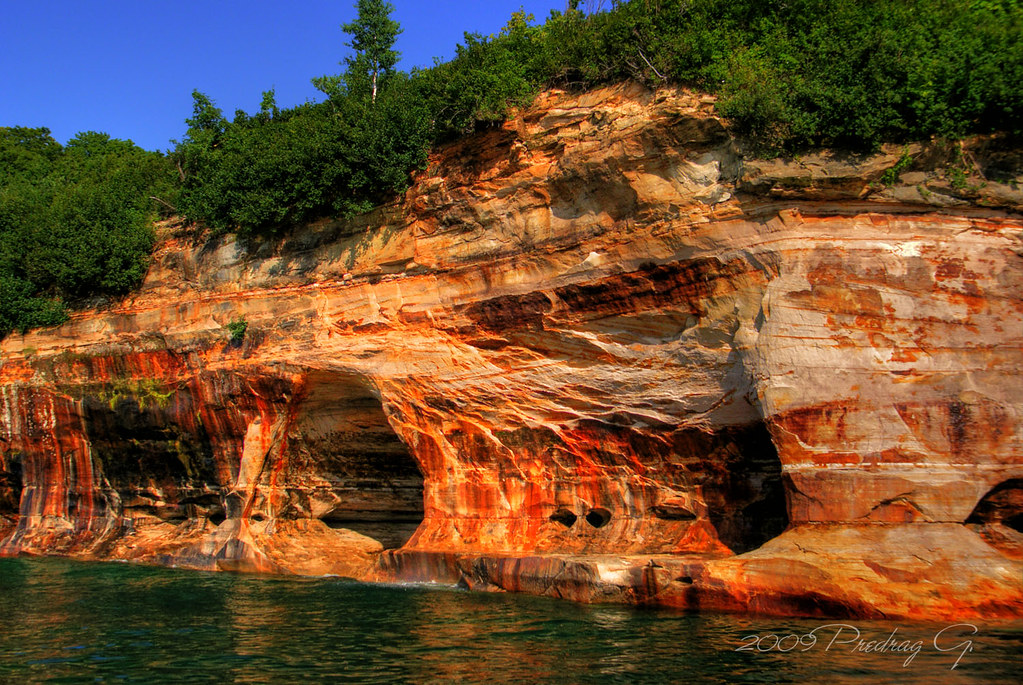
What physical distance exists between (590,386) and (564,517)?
232 cm

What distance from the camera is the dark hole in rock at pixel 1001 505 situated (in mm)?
10594

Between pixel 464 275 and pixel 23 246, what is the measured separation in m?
13.8

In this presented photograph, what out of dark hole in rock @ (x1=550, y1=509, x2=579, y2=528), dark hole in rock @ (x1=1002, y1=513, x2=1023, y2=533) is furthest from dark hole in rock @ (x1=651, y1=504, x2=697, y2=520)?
dark hole in rock @ (x1=1002, y1=513, x2=1023, y2=533)

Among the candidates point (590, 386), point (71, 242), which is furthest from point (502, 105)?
point (71, 242)

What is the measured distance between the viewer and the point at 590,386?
566 inches

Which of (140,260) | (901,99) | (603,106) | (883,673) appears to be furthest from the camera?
(140,260)

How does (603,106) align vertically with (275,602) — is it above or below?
above

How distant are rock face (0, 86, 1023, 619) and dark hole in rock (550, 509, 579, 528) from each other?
0.35ft

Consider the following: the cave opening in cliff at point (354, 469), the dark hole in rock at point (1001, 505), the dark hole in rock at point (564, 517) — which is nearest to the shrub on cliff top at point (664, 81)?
the cave opening in cliff at point (354, 469)

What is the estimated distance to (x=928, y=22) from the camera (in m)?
14.1

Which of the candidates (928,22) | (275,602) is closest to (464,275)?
(275,602)

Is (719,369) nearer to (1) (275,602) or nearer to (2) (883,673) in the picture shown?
(2) (883,673)

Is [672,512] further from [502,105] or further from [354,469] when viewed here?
[502,105]

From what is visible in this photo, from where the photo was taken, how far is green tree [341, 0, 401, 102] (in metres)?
24.1
